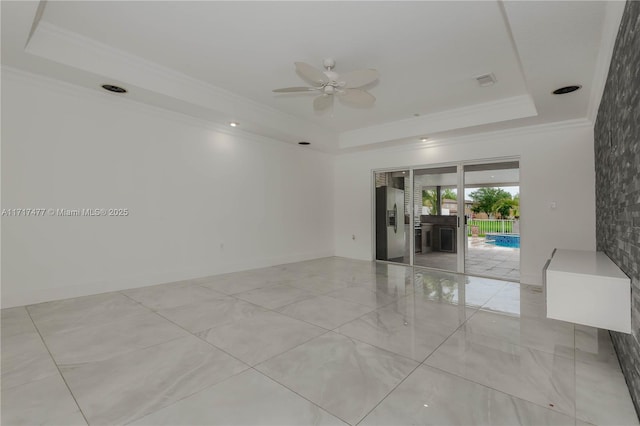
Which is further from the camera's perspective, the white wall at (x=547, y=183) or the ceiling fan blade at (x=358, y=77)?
the white wall at (x=547, y=183)

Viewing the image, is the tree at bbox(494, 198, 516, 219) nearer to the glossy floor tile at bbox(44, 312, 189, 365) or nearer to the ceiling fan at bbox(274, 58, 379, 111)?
the ceiling fan at bbox(274, 58, 379, 111)

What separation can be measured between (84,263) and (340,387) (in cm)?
390

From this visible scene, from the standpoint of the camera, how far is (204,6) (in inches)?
108

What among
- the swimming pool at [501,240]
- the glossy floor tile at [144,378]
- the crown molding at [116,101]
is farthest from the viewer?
the swimming pool at [501,240]

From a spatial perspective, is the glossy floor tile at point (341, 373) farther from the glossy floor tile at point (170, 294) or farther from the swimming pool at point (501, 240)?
the swimming pool at point (501, 240)

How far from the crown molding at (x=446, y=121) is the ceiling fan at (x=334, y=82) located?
7.50 feet

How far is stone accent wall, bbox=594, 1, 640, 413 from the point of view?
1792 millimetres

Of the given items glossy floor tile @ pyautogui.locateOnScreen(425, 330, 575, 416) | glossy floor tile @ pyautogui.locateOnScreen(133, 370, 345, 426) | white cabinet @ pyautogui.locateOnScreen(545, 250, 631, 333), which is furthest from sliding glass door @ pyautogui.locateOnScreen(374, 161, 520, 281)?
glossy floor tile @ pyautogui.locateOnScreen(133, 370, 345, 426)

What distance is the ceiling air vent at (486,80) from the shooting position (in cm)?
393

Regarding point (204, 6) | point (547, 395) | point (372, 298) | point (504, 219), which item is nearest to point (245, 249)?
point (372, 298)

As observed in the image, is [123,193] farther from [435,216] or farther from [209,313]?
[435,216]

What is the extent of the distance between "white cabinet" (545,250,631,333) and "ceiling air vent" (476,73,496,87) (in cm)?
276

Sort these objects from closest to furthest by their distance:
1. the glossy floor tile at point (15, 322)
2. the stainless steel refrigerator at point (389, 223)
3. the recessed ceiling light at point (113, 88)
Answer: the glossy floor tile at point (15, 322) → the recessed ceiling light at point (113, 88) → the stainless steel refrigerator at point (389, 223)

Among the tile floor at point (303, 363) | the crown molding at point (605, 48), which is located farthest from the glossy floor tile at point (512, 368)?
the crown molding at point (605, 48)
